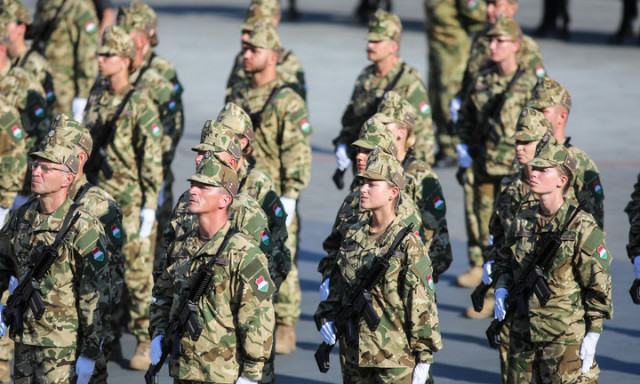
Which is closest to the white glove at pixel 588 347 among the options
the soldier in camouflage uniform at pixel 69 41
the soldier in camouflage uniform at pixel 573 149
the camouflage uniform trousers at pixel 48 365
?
the soldier in camouflage uniform at pixel 573 149

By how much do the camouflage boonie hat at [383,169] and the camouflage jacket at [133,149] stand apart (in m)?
2.98

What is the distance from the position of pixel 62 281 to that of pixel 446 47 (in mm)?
10025

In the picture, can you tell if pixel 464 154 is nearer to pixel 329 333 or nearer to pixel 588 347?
pixel 588 347

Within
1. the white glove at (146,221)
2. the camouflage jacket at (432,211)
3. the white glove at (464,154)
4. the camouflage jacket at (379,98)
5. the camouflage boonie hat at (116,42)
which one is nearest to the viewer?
the camouflage jacket at (432,211)

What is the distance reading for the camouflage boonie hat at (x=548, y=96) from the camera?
8469mm

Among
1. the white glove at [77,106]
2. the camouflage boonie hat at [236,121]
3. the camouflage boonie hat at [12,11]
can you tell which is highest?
the camouflage boonie hat at [236,121]

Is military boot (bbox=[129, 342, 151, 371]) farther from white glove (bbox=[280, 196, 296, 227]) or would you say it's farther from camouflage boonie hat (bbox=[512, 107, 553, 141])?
camouflage boonie hat (bbox=[512, 107, 553, 141])

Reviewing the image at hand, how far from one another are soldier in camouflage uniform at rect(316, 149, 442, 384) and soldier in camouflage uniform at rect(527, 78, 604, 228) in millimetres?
1944

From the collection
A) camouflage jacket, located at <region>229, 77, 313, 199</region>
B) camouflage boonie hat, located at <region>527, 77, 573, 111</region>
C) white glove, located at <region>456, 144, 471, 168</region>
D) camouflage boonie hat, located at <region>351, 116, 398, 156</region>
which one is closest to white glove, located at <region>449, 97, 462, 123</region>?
white glove, located at <region>456, 144, 471, 168</region>

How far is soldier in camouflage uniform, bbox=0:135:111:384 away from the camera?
259 inches

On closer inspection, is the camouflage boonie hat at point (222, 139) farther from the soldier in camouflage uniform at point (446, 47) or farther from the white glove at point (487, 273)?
the soldier in camouflage uniform at point (446, 47)

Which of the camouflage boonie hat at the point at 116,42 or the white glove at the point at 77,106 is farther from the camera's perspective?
the white glove at the point at 77,106

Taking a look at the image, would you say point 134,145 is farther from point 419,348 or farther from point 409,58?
point 409,58

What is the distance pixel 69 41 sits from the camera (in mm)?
13258
